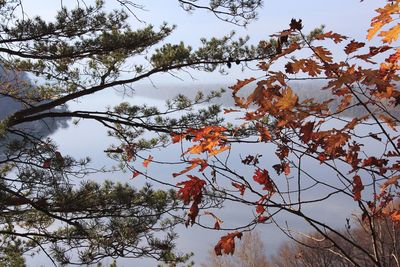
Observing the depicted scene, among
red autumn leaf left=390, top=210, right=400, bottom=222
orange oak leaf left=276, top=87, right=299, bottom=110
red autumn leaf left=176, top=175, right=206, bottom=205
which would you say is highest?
orange oak leaf left=276, top=87, right=299, bottom=110

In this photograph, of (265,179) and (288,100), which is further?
(265,179)

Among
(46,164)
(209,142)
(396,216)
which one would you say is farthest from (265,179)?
(46,164)

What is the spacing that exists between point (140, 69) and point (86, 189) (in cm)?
180

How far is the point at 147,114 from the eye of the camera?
18.9 feet

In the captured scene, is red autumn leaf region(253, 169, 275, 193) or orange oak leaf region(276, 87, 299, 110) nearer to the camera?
orange oak leaf region(276, 87, 299, 110)

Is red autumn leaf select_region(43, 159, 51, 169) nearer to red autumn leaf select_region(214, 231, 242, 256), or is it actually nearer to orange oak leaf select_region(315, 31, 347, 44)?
red autumn leaf select_region(214, 231, 242, 256)

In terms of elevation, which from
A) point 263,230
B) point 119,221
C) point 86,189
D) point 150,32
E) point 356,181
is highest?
point 263,230

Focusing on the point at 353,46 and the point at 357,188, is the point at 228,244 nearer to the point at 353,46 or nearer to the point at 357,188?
the point at 357,188

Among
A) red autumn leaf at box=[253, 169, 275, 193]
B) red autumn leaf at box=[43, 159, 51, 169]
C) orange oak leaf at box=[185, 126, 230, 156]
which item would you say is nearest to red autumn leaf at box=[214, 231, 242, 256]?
red autumn leaf at box=[253, 169, 275, 193]

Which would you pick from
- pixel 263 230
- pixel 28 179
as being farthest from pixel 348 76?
pixel 263 230

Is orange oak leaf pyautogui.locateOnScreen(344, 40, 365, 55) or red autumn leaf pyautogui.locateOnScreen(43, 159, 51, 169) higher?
red autumn leaf pyautogui.locateOnScreen(43, 159, 51, 169)

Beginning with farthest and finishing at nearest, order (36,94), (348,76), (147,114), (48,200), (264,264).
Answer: (264,264) → (36,94) → (147,114) → (48,200) → (348,76)

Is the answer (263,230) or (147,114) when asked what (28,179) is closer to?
(147,114)

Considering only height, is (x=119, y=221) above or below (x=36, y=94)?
below
